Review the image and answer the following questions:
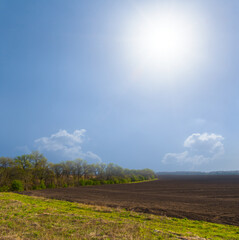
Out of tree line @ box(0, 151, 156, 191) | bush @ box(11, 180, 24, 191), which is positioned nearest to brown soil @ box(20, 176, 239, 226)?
bush @ box(11, 180, 24, 191)

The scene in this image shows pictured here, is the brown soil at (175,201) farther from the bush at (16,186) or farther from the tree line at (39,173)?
the tree line at (39,173)

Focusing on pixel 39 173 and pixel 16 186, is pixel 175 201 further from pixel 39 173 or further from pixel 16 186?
pixel 39 173

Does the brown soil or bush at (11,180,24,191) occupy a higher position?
bush at (11,180,24,191)

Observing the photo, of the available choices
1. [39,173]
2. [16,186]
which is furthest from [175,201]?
[39,173]

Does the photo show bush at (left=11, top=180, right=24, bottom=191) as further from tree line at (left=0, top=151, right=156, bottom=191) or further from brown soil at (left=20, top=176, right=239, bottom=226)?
brown soil at (left=20, top=176, right=239, bottom=226)

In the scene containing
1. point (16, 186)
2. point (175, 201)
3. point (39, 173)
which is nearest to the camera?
point (175, 201)

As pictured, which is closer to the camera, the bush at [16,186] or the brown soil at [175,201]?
the brown soil at [175,201]

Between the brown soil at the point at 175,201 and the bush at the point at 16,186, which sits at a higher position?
the bush at the point at 16,186

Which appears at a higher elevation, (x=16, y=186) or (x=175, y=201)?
(x=16, y=186)

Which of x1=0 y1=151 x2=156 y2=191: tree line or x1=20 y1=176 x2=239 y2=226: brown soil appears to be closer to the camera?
x1=20 y1=176 x2=239 y2=226: brown soil

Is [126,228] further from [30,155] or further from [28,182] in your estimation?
[30,155]

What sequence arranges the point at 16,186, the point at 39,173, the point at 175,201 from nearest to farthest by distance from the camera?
the point at 175,201, the point at 16,186, the point at 39,173

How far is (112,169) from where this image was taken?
106 meters

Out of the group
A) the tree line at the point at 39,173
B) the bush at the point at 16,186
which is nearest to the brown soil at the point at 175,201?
the bush at the point at 16,186
